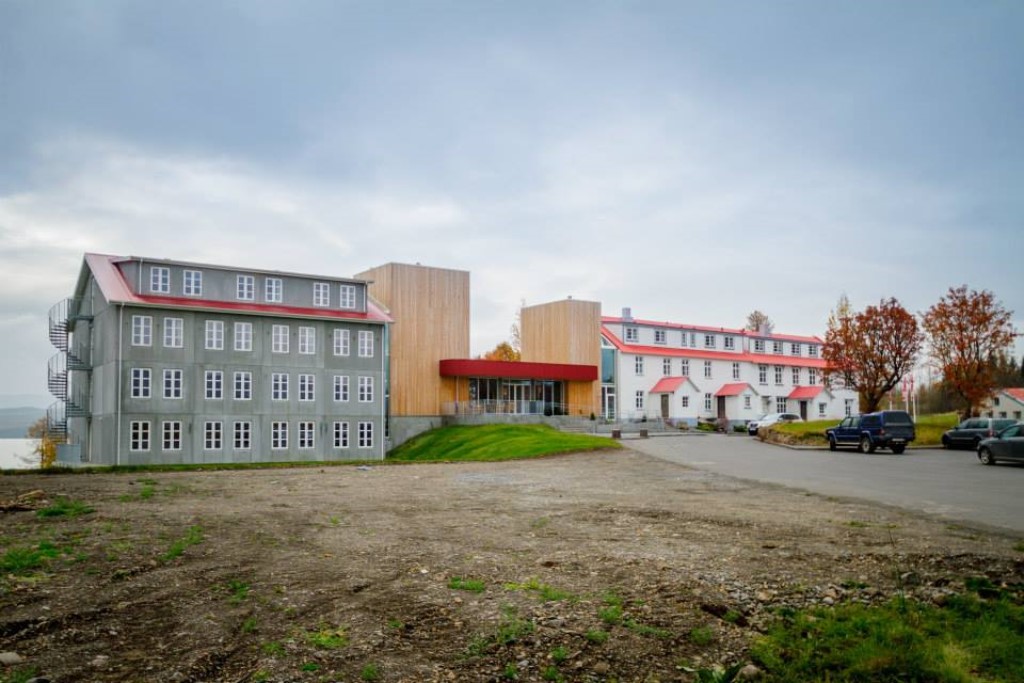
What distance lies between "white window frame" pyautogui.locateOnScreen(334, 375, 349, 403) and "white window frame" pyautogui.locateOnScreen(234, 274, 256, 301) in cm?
607

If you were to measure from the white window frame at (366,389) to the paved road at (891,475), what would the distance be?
15117 millimetres

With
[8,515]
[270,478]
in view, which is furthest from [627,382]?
[8,515]

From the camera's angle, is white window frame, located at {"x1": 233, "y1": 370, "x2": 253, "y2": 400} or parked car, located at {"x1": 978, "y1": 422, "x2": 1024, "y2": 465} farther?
white window frame, located at {"x1": 233, "y1": 370, "x2": 253, "y2": 400}

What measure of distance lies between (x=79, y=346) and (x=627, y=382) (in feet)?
122

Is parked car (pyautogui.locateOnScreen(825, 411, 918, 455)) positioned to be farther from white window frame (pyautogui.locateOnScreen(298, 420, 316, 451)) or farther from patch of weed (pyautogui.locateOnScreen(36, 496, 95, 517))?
patch of weed (pyautogui.locateOnScreen(36, 496, 95, 517))

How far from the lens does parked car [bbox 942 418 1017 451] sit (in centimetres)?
3650

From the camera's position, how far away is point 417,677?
6363 millimetres

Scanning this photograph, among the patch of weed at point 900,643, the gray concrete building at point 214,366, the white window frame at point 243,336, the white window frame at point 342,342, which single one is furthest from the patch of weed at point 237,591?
the white window frame at point 342,342

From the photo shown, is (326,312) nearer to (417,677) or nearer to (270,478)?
(270,478)

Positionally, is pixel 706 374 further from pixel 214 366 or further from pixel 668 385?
pixel 214 366

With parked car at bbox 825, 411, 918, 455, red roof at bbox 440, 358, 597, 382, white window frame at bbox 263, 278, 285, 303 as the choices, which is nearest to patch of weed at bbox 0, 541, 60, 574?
white window frame at bbox 263, 278, 285, 303

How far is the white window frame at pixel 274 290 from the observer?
138 feet

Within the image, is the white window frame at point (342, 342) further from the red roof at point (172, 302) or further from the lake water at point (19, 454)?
the lake water at point (19, 454)

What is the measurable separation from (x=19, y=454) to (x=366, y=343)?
45.3m
